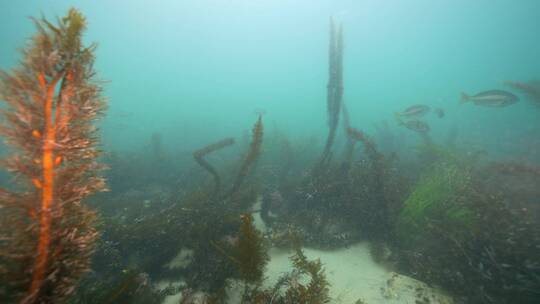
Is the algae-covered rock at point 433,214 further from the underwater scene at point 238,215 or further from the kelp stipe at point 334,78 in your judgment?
the kelp stipe at point 334,78

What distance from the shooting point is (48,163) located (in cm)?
189

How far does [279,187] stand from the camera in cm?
791

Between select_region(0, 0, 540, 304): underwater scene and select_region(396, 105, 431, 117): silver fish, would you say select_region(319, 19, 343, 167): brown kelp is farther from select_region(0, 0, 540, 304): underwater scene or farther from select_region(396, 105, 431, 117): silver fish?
select_region(396, 105, 431, 117): silver fish

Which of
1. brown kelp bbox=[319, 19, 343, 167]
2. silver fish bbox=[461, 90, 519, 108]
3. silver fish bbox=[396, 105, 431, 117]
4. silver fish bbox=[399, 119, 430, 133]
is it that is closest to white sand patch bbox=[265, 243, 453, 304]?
brown kelp bbox=[319, 19, 343, 167]

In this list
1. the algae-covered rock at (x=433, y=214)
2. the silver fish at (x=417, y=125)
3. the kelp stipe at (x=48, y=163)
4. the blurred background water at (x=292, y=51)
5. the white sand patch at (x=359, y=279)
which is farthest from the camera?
the blurred background water at (x=292, y=51)

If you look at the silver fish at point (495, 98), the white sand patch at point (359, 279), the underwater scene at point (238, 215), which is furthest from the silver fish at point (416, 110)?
the white sand patch at point (359, 279)

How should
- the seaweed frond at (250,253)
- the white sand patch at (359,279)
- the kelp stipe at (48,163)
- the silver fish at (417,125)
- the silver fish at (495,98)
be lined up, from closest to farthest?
1. the kelp stipe at (48,163)
2. the seaweed frond at (250,253)
3. the white sand patch at (359,279)
4. the silver fish at (495,98)
5. the silver fish at (417,125)

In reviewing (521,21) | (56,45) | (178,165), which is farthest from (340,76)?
(521,21)

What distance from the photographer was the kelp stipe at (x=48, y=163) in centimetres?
179

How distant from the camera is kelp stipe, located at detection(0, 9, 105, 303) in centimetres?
179

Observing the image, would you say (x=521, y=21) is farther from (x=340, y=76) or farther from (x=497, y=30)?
(x=340, y=76)

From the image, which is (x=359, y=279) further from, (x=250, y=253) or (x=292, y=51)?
(x=292, y=51)

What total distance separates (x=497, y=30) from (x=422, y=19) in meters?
21.9

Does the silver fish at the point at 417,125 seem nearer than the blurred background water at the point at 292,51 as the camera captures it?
Yes
